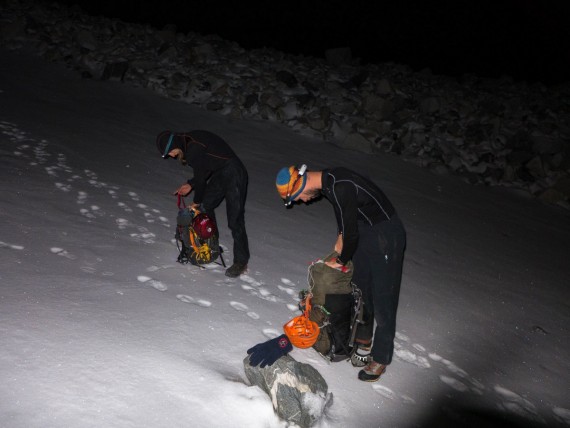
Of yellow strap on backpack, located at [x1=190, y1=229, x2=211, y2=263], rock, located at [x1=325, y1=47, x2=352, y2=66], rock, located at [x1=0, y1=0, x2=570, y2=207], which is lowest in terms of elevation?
yellow strap on backpack, located at [x1=190, y1=229, x2=211, y2=263]

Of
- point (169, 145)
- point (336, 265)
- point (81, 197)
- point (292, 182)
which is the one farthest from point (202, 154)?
point (81, 197)

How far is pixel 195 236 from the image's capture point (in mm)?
4598

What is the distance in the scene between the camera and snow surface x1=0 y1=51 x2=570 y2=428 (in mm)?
2787

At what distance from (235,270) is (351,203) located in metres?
2.03

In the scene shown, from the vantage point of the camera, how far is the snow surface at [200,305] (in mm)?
2787

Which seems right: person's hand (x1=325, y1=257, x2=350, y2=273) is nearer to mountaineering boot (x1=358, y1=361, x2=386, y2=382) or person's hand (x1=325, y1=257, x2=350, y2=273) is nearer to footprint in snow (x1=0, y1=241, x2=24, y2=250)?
mountaineering boot (x1=358, y1=361, x2=386, y2=382)

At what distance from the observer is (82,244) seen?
4.53 metres

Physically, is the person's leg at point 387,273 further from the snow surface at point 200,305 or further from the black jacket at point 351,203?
the snow surface at point 200,305

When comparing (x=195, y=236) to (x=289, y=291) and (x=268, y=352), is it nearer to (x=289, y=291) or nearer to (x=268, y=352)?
(x=289, y=291)

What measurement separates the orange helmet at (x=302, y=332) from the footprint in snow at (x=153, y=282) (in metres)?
1.38

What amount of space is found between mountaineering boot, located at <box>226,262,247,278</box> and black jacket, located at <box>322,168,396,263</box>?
5.71 feet

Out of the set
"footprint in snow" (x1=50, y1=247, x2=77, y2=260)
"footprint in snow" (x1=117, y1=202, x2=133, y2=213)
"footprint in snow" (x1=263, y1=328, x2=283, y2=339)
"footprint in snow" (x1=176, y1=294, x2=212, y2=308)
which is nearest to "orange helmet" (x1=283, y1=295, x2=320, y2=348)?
"footprint in snow" (x1=263, y1=328, x2=283, y2=339)

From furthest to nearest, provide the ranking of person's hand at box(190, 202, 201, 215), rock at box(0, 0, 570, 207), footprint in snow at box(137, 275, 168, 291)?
rock at box(0, 0, 570, 207) < person's hand at box(190, 202, 201, 215) < footprint in snow at box(137, 275, 168, 291)

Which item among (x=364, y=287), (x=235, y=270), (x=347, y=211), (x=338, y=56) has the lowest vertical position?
(x=235, y=270)
